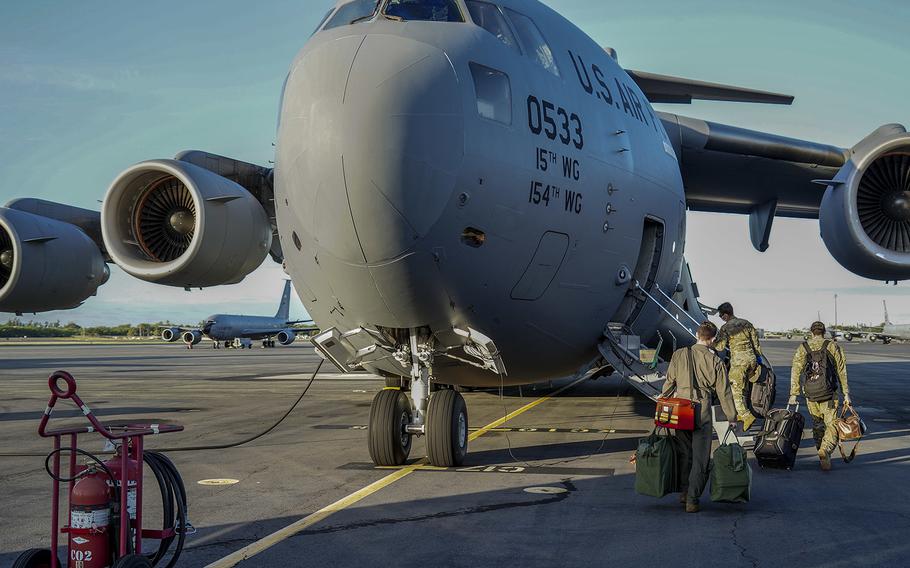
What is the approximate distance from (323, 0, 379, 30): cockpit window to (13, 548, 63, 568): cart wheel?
5198 mm

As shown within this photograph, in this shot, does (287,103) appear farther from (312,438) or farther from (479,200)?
(312,438)

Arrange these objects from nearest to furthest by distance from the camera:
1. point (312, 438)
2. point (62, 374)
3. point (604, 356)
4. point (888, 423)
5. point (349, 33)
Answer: point (62, 374)
point (349, 33)
point (604, 356)
point (312, 438)
point (888, 423)

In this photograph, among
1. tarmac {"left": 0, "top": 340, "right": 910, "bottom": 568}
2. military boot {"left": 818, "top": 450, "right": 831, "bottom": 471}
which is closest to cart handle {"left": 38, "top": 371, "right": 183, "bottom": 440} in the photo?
tarmac {"left": 0, "top": 340, "right": 910, "bottom": 568}

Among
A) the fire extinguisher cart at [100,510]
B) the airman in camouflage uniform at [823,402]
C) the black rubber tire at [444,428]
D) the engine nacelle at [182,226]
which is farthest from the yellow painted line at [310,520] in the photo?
the airman in camouflage uniform at [823,402]

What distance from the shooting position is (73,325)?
391 ft

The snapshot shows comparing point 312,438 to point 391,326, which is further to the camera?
point 312,438

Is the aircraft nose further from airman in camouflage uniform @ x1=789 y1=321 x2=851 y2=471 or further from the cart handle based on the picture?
airman in camouflage uniform @ x1=789 y1=321 x2=851 y2=471

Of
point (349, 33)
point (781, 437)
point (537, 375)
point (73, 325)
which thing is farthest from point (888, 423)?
point (73, 325)

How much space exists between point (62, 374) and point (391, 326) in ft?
12.8

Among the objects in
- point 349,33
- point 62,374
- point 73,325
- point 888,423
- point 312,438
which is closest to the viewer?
point 62,374

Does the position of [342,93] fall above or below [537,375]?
above

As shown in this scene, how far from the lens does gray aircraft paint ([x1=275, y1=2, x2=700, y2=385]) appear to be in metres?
6.84

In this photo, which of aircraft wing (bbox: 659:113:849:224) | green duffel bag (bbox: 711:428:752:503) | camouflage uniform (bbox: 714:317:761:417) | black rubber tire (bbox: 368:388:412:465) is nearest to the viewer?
green duffel bag (bbox: 711:428:752:503)

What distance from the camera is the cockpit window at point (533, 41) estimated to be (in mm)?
8242
